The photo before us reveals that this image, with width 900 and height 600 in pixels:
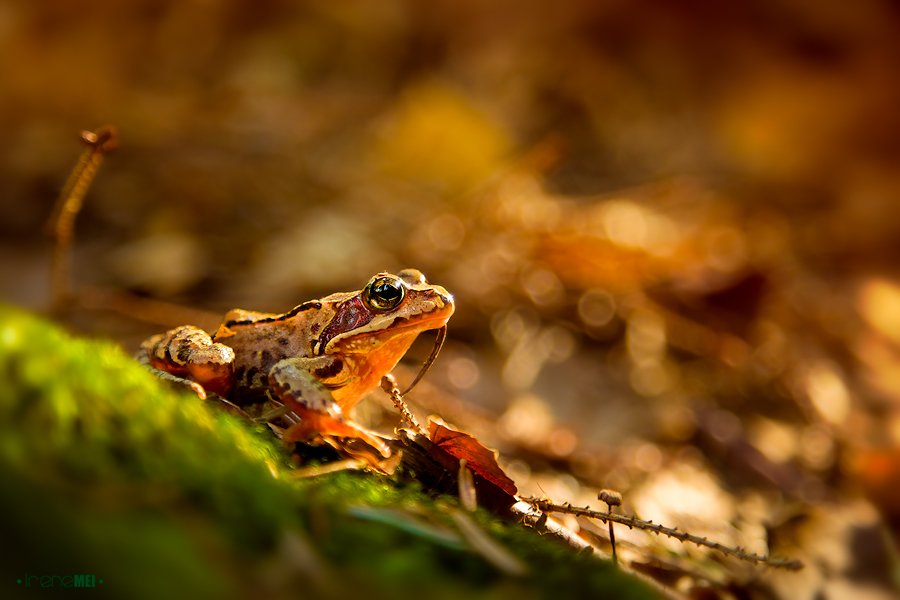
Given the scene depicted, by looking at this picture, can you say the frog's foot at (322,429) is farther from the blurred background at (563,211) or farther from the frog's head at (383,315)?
the blurred background at (563,211)

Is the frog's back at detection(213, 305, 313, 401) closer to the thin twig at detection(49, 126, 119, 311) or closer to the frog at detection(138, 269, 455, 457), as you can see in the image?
the frog at detection(138, 269, 455, 457)

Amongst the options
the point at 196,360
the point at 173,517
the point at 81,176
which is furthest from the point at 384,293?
the point at 173,517

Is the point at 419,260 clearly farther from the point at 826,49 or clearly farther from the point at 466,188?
the point at 826,49

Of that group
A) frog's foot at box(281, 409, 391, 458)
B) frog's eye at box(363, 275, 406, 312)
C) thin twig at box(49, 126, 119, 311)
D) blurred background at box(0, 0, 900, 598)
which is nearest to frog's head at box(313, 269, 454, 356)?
frog's eye at box(363, 275, 406, 312)

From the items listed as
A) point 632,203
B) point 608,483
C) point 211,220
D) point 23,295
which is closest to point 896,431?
point 608,483

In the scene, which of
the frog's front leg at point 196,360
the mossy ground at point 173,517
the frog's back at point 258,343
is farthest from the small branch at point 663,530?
the frog's front leg at point 196,360

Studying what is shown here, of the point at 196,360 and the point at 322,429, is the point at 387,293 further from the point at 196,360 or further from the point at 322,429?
the point at 196,360
